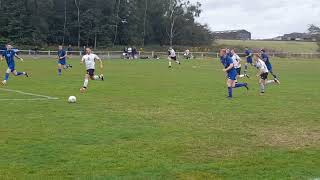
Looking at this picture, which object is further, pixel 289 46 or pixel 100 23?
pixel 289 46

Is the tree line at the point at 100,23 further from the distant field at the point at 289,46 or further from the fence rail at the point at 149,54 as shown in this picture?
the fence rail at the point at 149,54

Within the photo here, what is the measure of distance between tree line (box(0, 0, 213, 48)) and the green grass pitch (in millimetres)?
66047

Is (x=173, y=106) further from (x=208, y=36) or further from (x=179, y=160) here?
(x=208, y=36)

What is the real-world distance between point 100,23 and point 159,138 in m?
79.0

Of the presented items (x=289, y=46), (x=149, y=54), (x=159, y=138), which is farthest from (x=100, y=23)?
(x=159, y=138)

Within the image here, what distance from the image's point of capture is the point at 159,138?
38.6ft

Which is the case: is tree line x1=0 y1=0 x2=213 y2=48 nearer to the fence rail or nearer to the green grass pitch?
the fence rail

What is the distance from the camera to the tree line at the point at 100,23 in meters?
84.1

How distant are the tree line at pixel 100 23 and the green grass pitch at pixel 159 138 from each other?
6605 cm

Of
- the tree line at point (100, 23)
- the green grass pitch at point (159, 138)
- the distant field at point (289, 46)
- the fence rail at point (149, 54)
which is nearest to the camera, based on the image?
the green grass pitch at point (159, 138)

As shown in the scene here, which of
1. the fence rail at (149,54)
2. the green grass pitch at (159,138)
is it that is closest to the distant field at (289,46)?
the fence rail at (149,54)

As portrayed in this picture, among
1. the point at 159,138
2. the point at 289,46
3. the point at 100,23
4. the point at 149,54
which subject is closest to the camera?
the point at 159,138

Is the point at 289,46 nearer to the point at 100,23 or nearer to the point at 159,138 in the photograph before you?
the point at 100,23

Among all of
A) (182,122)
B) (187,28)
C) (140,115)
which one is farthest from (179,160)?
(187,28)
